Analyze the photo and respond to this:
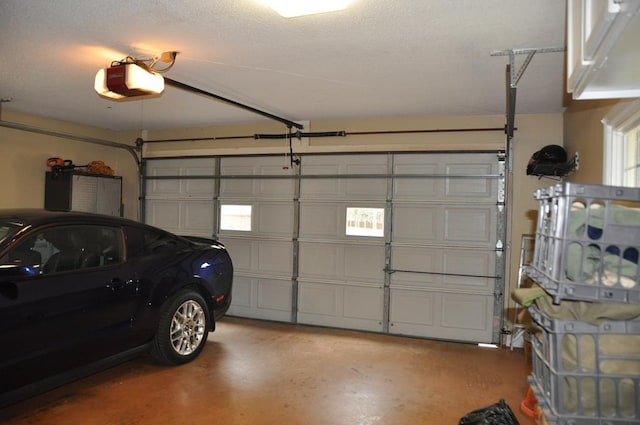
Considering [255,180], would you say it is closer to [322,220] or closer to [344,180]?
[322,220]

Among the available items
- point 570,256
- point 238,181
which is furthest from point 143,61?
point 570,256

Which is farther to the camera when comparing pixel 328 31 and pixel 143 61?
pixel 143 61

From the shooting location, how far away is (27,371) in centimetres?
277

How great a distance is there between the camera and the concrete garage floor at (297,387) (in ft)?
10.3

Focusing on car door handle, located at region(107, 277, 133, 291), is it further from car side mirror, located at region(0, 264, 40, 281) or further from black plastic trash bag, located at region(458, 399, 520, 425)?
black plastic trash bag, located at region(458, 399, 520, 425)

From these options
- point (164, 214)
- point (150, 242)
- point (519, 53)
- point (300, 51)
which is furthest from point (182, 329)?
point (519, 53)

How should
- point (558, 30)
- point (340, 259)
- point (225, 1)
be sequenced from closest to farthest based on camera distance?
point (225, 1)
point (558, 30)
point (340, 259)

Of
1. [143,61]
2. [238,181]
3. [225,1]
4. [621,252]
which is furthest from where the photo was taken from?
[238,181]

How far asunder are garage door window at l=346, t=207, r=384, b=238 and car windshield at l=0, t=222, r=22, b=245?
3545 mm

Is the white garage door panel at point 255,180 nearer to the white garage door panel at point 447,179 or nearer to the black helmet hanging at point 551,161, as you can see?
the white garage door panel at point 447,179

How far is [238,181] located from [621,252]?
5180 millimetres

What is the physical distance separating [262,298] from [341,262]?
1232 millimetres

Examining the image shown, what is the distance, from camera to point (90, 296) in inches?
123

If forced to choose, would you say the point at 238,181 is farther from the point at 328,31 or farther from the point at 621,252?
the point at 621,252
